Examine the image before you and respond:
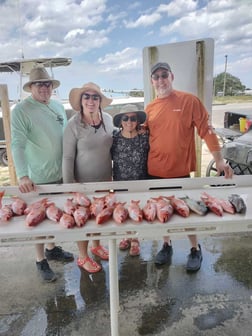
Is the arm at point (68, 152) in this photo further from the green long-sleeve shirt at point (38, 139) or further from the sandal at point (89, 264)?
the sandal at point (89, 264)

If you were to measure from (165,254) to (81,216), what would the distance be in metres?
1.35

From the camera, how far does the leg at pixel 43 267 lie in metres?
2.51

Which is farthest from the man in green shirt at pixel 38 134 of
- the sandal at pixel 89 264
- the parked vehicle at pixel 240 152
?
the parked vehicle at pixel 240 152

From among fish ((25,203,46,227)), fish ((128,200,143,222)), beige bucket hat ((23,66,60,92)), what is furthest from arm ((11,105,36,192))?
fish ((128,200,143,222))

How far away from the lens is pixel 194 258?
263 centimetres

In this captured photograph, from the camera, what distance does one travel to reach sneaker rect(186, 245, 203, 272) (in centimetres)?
257

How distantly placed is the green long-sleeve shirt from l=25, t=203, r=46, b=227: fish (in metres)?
0.53

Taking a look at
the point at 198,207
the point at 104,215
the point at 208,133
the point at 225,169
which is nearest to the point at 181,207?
the point at 198,207

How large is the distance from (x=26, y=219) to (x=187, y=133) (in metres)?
1.34

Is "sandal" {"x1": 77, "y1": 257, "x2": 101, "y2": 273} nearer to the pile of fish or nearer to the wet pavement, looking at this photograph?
the wet pavement

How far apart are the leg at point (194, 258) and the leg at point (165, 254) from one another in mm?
193

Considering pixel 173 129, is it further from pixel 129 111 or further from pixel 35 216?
pixel 35 216

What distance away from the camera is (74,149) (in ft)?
7.36

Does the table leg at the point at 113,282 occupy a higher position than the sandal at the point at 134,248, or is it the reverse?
the table leg at the point at 113,282
